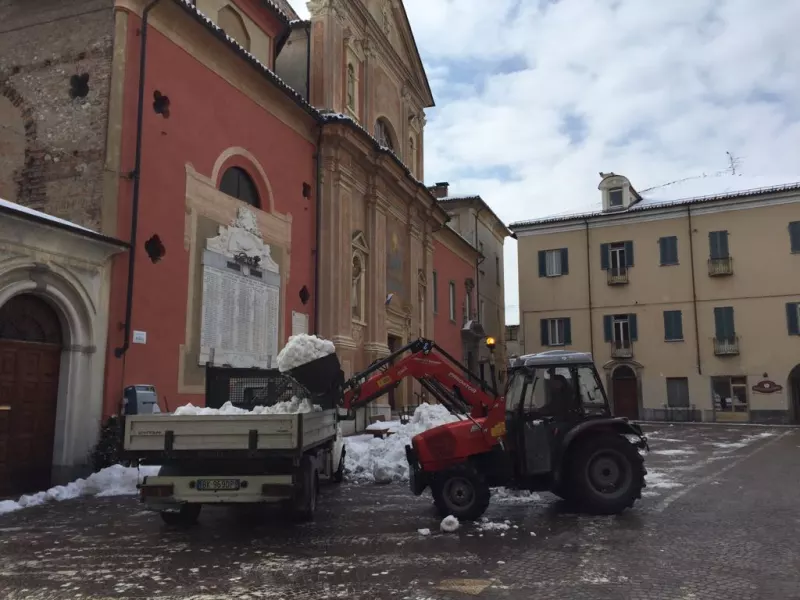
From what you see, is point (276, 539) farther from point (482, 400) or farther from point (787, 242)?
point (787, 242)

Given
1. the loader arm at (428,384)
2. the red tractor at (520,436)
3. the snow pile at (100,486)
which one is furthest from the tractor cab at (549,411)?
the snow pile at (100,486)

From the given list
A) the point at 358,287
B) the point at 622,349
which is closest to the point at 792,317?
the point at 622,349

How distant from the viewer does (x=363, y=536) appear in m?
7.08

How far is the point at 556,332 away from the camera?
35.9 metres

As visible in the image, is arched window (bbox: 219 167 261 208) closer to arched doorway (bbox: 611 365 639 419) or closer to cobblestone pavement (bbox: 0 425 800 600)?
cobblestone pavement (bbox: 0 425 800 600)

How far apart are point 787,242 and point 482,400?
28.3m

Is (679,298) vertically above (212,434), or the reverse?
(679,298)

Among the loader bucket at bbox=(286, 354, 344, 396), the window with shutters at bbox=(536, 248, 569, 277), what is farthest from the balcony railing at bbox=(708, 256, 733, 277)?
the loader bucket at bbox=(286, 354, 344, 396)

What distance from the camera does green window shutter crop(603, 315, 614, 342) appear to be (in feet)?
112

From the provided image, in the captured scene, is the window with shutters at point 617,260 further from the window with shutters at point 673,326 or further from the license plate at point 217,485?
the license plate at point 217,485

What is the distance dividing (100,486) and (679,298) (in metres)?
29.5

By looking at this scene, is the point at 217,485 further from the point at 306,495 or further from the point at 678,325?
the point at 678,325

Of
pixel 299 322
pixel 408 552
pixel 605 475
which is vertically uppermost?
pixel 299 322

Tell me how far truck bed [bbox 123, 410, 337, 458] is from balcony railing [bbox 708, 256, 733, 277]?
29.9 m
